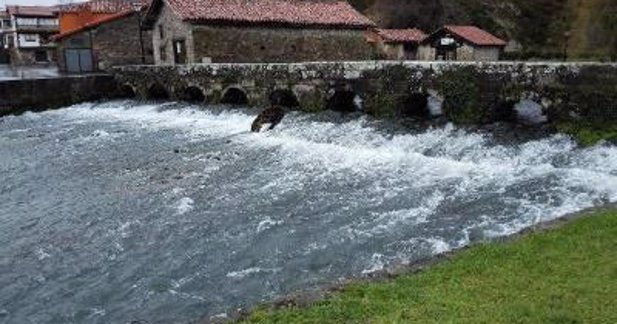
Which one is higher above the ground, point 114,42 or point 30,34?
point 30,34

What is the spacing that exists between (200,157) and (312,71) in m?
8.52

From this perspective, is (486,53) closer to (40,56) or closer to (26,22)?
(40,56)

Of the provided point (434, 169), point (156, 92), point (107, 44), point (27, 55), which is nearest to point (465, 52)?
point (156, 92)

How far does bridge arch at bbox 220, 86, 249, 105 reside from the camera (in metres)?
35.5

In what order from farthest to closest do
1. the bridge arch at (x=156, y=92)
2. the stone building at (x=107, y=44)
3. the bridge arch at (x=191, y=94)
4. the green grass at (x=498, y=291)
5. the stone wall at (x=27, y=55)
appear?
the stone wall at (x=27, y=55) < the stone building at (x=107, y=44) < the bridge arch at (x=156, y=92) < the bridge arch at (x=191, y=94) < the green grass at (x=498, y=291)

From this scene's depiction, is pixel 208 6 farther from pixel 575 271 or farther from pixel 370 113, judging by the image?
pixel 575 271

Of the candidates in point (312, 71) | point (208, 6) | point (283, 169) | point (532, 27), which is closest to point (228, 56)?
point (208, 6)

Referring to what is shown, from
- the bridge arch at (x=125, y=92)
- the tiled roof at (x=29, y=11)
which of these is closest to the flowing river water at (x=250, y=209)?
the bridge arch at (x=125, y=92)

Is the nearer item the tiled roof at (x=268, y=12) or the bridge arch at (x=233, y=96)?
the bridge arch at (x=233, y=96)

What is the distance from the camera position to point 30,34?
94.4 meters

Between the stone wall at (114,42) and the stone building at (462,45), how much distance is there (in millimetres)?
22681

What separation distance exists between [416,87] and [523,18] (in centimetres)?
5230

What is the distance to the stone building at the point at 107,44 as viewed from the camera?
50000mm

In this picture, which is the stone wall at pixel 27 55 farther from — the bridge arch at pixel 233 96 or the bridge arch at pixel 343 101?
the bridge arch at pixel 343 101
